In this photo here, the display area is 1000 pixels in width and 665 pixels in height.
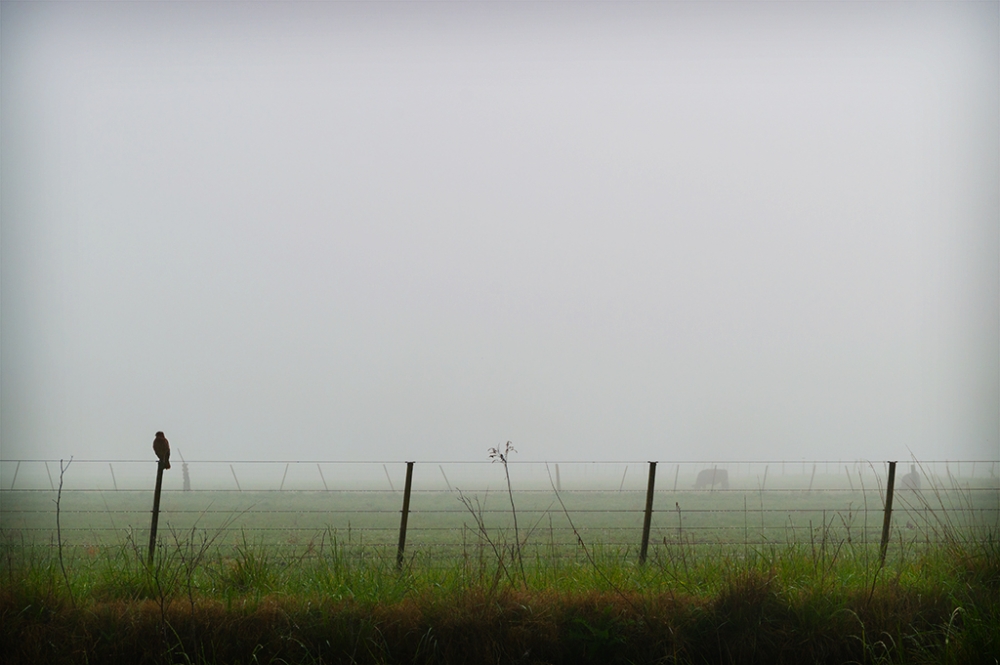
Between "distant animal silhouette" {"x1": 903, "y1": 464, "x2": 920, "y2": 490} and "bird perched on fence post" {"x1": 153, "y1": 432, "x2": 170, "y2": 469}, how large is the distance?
8080 millimetres

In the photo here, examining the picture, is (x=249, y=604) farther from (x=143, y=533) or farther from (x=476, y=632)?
(x=143, y=533)

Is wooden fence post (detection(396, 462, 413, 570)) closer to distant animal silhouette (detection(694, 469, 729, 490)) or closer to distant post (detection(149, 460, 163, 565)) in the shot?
distant post (detection(149, 460, 163, 565))

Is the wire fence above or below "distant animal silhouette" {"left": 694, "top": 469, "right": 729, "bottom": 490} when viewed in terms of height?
above

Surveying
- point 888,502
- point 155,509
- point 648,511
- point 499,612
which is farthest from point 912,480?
point 155,509

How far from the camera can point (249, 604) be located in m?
6.86

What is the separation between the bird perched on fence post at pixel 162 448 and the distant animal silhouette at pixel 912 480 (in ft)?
26.5

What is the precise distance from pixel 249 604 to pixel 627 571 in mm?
3414

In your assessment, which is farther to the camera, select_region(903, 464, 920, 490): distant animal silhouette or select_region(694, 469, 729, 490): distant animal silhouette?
select_region(694, 469, 729, 490): distant animal silhouette

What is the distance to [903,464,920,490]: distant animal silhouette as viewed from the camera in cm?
860

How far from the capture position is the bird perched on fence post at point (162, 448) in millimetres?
9086

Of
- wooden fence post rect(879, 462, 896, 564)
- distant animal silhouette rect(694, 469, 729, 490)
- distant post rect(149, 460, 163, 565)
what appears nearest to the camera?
distant post rect(149, 460, 163, 565)

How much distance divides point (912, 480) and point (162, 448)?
27.4 ft

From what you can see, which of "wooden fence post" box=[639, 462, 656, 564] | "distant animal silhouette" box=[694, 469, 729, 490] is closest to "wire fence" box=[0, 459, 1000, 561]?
"wooden fence post" box=[639, 462, 656, 564]

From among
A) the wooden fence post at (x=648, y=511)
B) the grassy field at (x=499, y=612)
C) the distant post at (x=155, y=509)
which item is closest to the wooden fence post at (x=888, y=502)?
the grassy field at (x=499, y=612)
